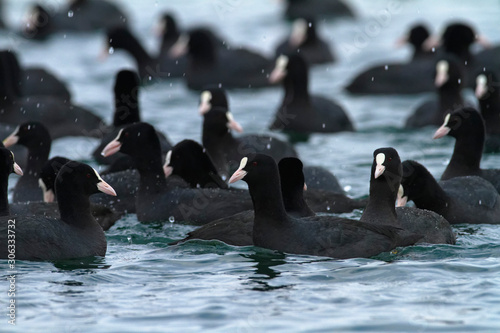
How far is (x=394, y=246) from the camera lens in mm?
8812

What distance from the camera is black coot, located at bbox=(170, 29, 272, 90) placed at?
19.3 m

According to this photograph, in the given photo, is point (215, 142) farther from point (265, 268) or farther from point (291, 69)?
point (265, 268)

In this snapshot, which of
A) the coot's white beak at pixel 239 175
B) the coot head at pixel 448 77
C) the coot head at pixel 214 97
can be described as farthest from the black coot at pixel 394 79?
the coot's white beak at pixel 239 175

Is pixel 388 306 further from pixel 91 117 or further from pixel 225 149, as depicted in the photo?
pixel 91 117

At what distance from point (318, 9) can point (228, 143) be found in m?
14.7

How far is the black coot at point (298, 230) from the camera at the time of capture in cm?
878

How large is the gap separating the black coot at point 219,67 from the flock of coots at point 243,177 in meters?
2.05

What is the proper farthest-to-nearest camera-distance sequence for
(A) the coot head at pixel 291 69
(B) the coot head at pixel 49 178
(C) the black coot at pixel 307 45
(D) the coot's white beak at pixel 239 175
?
(C) the black coot at pixel 307 45, (A) the coot head at pixel 291 69, (B) the coot head at pixel 49 178, (D) the coot's white beak at pixel 239 175

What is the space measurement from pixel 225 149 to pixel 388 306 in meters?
5.46

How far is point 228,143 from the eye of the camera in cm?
1285

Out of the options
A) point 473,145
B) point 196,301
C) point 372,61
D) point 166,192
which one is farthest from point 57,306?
point 372,61

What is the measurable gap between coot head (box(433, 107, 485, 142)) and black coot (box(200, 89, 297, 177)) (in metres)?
2.21

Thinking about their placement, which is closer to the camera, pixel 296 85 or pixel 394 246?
pixel 394 246

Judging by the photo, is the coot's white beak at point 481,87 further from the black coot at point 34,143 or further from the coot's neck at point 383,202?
the black coot at point 34,143
